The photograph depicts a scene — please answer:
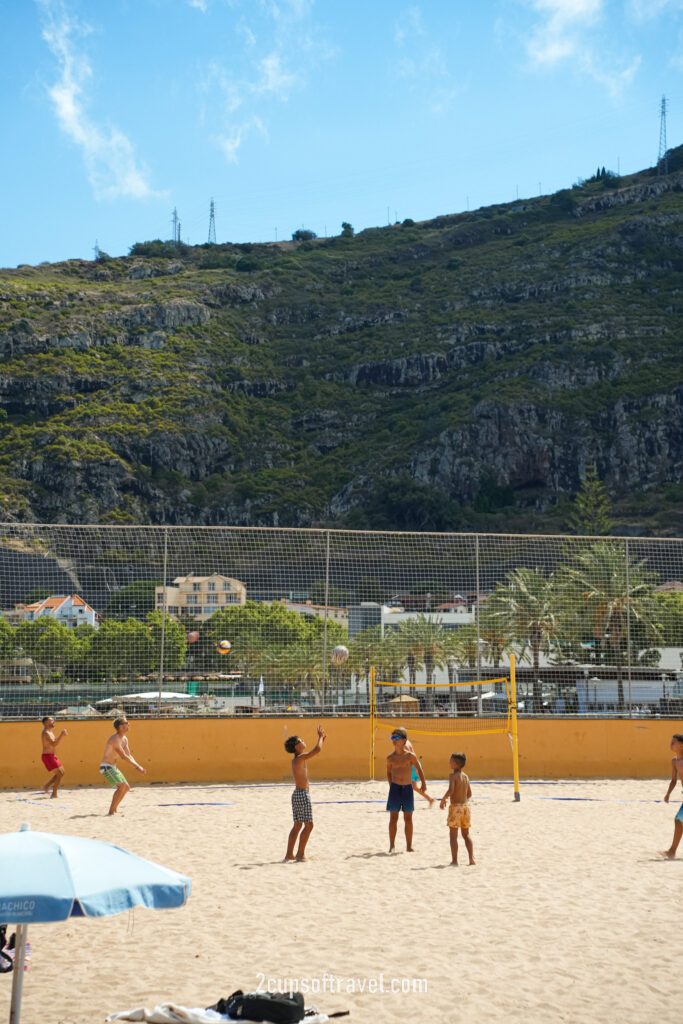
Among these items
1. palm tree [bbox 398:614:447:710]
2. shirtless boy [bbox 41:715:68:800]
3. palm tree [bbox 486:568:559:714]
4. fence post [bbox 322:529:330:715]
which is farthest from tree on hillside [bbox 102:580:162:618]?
palm tree [bbox 486:568:559:714]

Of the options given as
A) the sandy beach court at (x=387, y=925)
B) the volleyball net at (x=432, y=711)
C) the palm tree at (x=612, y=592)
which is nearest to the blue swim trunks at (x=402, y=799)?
the sandy beach court at (x=387, y=925)

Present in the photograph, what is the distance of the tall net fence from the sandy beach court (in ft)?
8.96

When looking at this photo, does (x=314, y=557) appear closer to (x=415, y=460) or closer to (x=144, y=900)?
(x=144, y=900)

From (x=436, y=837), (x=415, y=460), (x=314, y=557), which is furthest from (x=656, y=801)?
(x=415, y=460)

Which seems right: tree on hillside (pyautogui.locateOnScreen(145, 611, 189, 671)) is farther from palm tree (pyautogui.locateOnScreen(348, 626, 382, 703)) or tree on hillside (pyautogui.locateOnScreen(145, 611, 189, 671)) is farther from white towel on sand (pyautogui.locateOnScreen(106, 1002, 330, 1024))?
white towel on sand (pyautogui.locateOnScreen(106, 1002, 330, 1024))

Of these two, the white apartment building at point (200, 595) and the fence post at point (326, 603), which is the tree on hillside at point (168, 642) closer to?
the white apartment building at point (200, 595)

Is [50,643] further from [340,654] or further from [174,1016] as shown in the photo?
[174,1016]

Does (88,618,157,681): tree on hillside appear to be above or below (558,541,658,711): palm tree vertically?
below

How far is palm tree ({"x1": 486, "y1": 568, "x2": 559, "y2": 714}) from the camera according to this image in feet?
50.7

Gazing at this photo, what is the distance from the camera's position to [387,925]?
22.7 ft

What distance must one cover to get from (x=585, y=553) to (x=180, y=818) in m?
8.46

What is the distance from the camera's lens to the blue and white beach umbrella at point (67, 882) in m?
3.88

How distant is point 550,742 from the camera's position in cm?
1553

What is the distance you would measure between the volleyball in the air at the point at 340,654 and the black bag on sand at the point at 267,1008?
999 cm
